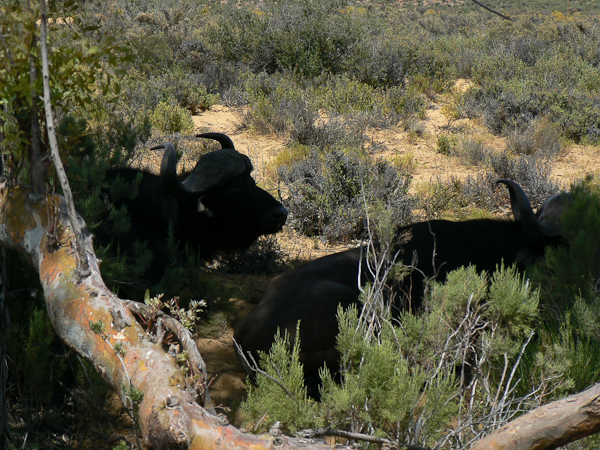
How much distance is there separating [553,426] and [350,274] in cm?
298

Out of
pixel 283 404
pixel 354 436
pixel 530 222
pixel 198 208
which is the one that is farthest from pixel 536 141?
pixel 354 436

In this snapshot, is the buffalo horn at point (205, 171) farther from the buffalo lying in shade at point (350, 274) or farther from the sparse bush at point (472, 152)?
the sparse bush at point (472, 152)

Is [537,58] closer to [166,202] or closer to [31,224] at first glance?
[166,202]

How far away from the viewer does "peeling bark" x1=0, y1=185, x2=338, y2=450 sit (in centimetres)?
162

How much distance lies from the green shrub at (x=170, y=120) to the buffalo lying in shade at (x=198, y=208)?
4644 mm

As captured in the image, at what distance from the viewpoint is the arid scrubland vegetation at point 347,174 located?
2709mm

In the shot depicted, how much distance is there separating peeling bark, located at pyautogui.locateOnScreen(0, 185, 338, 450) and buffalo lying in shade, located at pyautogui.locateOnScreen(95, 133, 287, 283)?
6.34 ft

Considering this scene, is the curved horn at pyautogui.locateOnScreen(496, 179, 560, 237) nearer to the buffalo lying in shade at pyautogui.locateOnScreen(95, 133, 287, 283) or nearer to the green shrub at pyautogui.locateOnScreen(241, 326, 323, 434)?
the buffalo lying in shade at pyautogui.locateOnScreen(95, 133, 287, 283)

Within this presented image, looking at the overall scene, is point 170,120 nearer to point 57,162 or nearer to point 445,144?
point 445,144

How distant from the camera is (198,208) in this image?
5637 mm

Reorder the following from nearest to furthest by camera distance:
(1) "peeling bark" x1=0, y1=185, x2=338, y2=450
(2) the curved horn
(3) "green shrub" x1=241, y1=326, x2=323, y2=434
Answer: (1) "peeling bark" x1=0, y1=185, x2=338, y2=450 → (3) "green shrub" x1=241, y1=326, x2=323, y2=434 → (2) the curved horn

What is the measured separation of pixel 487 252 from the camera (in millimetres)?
5184

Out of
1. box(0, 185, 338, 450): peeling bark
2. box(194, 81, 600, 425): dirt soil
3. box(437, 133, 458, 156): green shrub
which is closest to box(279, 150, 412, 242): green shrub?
box(194, 81, 600, 425): dirt soil

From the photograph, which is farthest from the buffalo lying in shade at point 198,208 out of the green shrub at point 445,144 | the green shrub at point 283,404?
the green shrub at point 445,144
